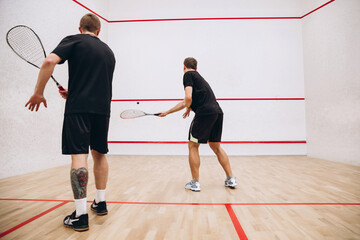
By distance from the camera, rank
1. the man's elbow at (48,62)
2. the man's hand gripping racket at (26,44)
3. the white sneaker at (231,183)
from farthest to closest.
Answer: the white sneaker at (231,183), the man's hand gripping racket at (26,44), the man's elbow at (48,62)

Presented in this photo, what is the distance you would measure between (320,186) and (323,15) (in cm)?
317

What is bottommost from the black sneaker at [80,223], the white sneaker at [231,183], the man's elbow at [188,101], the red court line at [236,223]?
the white sneaker at [231,183]

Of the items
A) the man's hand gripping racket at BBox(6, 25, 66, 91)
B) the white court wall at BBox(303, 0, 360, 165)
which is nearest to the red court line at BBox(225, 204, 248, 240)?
the man's hand gripping racket at BBox(6, 25, 66, 91)

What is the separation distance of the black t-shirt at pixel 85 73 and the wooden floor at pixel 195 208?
0.63 metres

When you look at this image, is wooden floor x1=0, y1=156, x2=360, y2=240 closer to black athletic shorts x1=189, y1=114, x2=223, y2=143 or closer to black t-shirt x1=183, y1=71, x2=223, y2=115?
black athletic shorts x1=189, y1=114, x2=223, y2=143

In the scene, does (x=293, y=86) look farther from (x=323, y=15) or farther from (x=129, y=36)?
(x=129, y=36)

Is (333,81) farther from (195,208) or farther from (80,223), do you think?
(80,223)

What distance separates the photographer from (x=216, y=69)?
4363 mm

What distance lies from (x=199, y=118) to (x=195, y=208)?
720 millimetres

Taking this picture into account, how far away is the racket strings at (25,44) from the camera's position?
1.38 meters

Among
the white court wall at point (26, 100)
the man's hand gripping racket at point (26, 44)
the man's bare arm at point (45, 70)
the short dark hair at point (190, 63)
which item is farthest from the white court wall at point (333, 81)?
the white court wall at point (26, 100)

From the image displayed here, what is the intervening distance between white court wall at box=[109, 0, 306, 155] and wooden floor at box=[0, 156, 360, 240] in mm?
1881

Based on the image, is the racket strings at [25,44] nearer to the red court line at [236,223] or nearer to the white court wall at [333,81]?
the red court line at [236,223]

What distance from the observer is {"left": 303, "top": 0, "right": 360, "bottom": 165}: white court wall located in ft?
10.4
